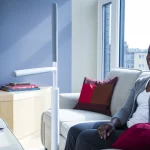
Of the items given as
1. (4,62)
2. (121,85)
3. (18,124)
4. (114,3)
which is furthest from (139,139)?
(114,3)

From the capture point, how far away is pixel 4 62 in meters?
3.51

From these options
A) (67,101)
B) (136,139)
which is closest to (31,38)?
(67,101)

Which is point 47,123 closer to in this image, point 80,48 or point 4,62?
point 4,62

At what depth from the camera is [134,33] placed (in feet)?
11.9

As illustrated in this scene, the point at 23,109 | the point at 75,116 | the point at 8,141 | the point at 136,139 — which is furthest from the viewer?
the point at 23,109

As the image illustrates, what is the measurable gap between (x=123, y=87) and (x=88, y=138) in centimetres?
104

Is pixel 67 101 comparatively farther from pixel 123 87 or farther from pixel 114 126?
pixel 114 126

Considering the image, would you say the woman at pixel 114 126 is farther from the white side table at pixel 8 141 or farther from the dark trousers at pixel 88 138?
the white side table at pixel 8 141

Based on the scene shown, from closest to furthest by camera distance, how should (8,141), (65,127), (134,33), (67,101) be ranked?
(8,141) → (65,127) → (67,101) → (134,33)

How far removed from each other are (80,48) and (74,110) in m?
1.72

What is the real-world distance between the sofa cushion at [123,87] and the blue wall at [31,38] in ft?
4.02

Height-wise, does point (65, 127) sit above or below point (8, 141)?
below

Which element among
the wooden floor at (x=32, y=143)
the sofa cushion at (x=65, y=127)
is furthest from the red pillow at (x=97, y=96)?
the wooden floor at (x=32, y=143)

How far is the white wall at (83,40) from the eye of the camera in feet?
14.3
